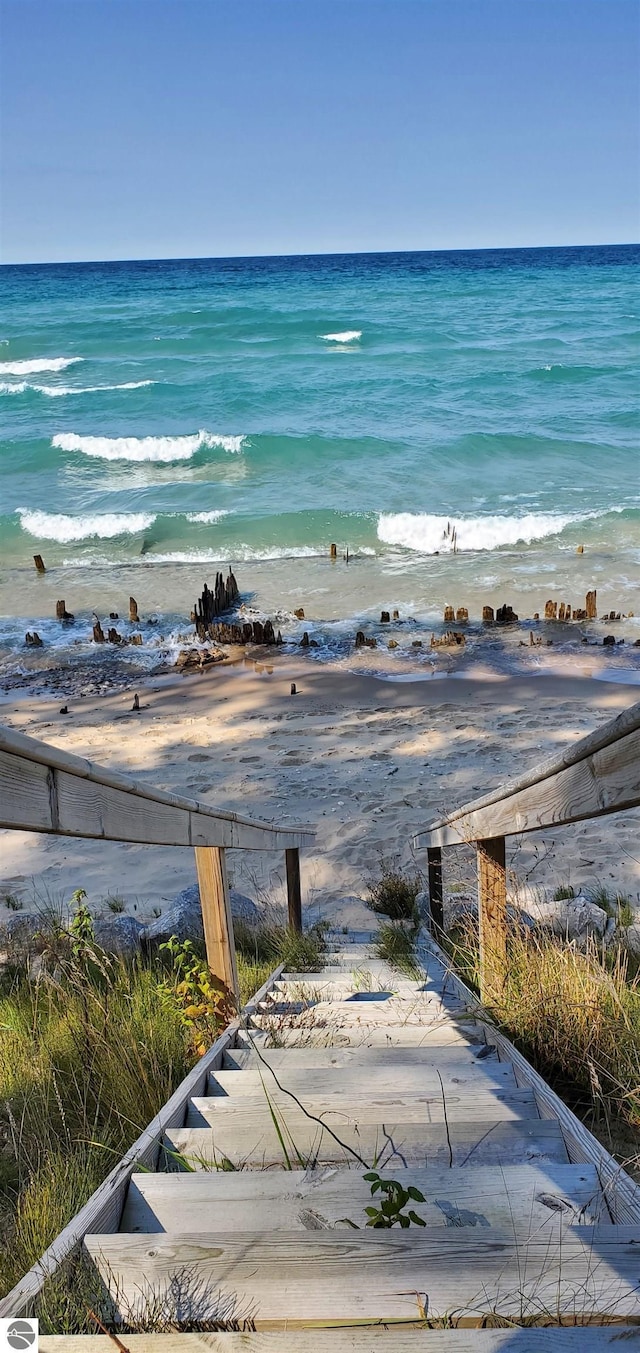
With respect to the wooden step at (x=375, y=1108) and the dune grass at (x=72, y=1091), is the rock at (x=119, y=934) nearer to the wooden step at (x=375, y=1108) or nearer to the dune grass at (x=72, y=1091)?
the dune grass at (x=72, y=1091)

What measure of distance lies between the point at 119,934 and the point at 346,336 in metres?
36.9

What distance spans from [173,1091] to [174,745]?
6.71 metres

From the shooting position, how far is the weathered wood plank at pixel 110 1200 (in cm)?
149

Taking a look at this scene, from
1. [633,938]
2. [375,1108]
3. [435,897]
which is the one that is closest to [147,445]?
[435,897]

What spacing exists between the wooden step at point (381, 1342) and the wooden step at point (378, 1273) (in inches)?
2.4

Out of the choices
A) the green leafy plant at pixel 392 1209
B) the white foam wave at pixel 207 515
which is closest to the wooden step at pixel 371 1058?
the green leafy plant at pixel 392 1209

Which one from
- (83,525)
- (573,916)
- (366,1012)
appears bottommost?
(573,916)

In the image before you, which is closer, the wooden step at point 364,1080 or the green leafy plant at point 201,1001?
the wooden step at point 364,1080

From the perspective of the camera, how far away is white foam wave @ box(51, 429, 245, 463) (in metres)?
24.2

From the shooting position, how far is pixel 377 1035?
3.10m

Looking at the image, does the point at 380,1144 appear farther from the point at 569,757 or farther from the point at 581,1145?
the point at 569,757

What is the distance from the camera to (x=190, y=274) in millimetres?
70438

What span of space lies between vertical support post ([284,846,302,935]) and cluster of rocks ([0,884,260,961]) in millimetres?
253

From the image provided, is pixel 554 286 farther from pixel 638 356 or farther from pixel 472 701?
pixel 472 701
